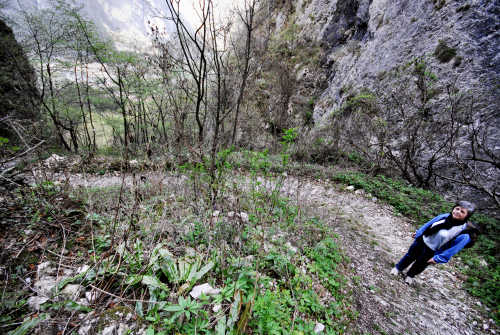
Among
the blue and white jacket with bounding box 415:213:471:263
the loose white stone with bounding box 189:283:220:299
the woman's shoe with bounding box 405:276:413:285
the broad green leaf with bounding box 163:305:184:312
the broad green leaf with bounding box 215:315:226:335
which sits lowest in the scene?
the woman's shoe with bounding box 405:276:413:285

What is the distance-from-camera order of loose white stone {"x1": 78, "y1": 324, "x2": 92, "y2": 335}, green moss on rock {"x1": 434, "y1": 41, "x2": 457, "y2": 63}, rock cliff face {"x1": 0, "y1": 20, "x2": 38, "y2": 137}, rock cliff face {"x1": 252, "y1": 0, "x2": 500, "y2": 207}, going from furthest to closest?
rock cliff face {"x1": 0, "y1": 20, "x2": 38, "y2": 137} → green moss on rock {"x1": 434, "y1": 41, "x2": 457, "y2": 63} → rock cliff face {"x1": 252, "y1": 0, "x2": 500, "y2": 207} → loose white stone {"x1": 78, "y1": 324, "x2": 92, "y2": 335}

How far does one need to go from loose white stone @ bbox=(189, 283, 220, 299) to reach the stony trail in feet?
5.56

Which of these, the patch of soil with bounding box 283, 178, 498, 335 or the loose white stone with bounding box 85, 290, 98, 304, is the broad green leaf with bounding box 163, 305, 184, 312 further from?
the patch of soil with bounding box 283, 178, 498, 335

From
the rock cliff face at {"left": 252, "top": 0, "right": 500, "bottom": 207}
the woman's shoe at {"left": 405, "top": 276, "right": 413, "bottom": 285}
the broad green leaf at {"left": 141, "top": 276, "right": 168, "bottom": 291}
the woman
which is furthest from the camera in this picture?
the rock cliff face at {"left": 252, "top": 0, "right": 500, "bottom": 207}

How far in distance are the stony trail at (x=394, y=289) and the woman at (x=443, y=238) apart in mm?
405

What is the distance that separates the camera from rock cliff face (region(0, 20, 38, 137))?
8.12 m

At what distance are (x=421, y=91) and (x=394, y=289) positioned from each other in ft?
29.0

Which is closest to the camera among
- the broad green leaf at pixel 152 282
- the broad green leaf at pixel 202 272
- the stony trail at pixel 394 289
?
the broad green leaf at pixel 152 282

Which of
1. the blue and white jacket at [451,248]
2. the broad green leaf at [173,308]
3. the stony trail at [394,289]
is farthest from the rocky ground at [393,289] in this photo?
the broad green leaf at [173,308]

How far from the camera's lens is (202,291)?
1.66 metres

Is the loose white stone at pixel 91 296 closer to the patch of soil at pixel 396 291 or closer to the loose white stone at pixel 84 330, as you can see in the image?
the loose white stone at pixel 84 330

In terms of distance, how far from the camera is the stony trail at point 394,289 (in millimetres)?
2439

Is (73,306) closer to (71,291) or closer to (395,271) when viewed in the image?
(71,291)

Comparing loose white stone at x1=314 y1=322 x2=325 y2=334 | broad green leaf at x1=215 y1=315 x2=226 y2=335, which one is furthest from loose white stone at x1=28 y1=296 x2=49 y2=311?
loose white stone at x1=314 y1=322 x2=325 y2=334
